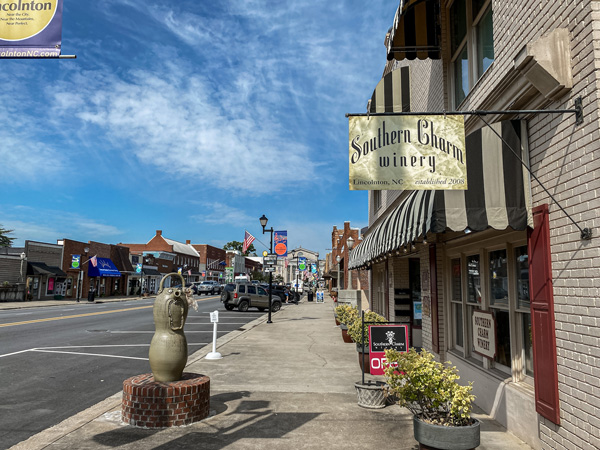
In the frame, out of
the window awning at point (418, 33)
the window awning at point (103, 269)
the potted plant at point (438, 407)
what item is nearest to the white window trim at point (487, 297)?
the potted plant at point (438, 407)

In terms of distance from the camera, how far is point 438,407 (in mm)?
4801

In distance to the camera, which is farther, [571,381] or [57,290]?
[57,290]

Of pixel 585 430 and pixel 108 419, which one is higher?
pixel 585 430

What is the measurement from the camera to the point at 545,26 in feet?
16.8

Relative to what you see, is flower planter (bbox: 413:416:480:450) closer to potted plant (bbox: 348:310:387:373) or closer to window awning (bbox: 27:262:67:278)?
potted plant (bbox: 348:310:387:373)

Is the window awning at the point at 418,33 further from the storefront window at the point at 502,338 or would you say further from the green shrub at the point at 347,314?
the green shrub at the point at 347,314

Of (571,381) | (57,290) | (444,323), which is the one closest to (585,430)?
(571,381)

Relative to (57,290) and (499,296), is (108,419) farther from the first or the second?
(57,290)

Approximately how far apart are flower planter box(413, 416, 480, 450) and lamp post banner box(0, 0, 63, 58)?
21.2 ft

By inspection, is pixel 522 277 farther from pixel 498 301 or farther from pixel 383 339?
pixel 383 339

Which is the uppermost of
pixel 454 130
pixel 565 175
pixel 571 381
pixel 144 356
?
pixel 454 130

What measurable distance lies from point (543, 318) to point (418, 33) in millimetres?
6181

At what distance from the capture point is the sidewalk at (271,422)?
560cm

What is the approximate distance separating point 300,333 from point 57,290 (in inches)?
1457
